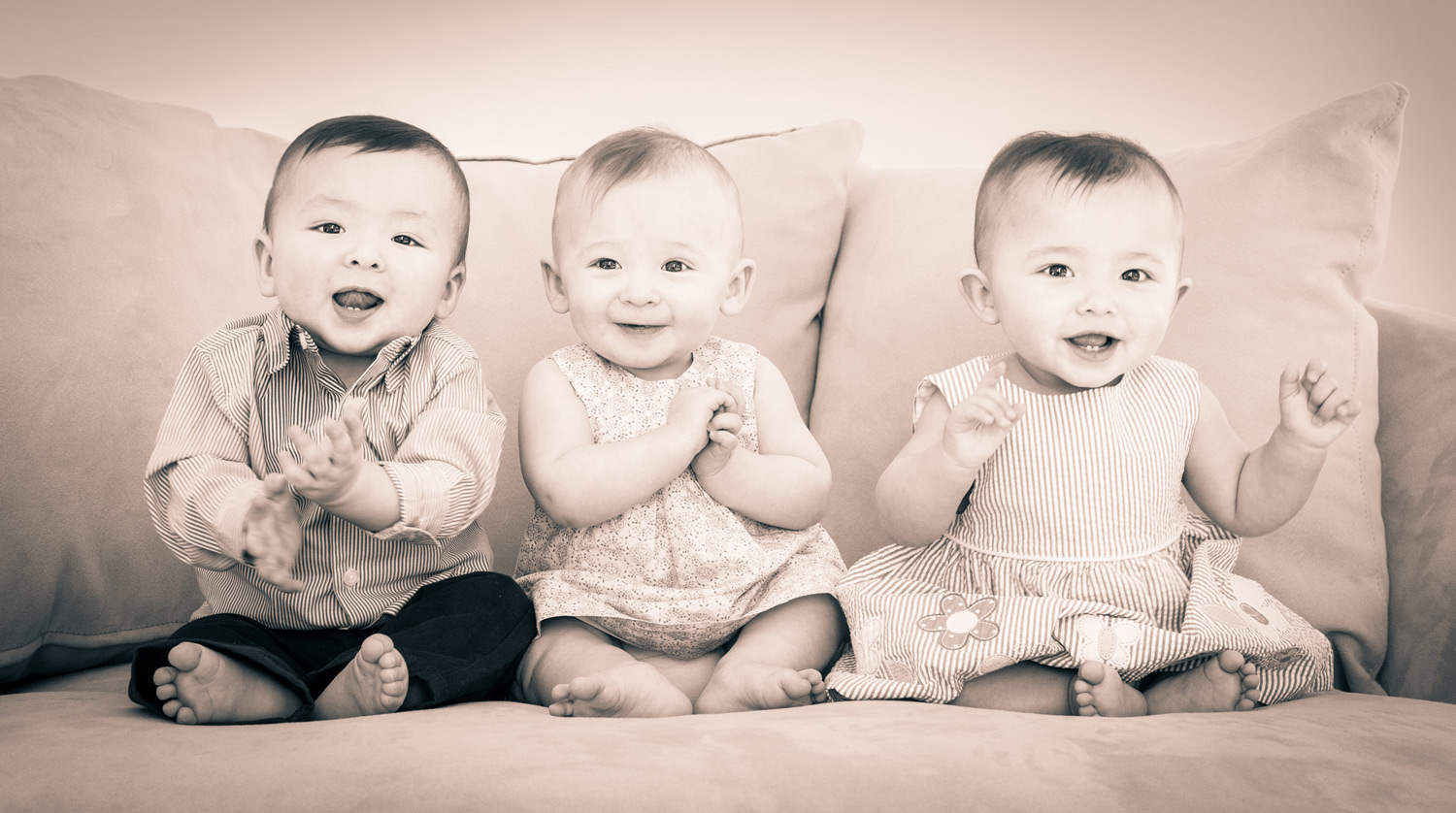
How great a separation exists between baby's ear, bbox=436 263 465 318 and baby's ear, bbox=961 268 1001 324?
584 mm

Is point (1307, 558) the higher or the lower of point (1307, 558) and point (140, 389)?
the lower

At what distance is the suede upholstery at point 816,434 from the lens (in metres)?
0.64

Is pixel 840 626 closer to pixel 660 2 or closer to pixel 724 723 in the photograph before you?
pixel 724 723

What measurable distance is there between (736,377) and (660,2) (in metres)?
1.33

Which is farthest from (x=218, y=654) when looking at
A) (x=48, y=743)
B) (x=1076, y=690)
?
(x=1076, y=690)

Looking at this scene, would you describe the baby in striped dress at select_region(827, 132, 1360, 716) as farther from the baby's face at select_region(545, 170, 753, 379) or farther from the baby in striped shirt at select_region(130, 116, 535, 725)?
the baby in striped shirt at select_region(130, 116, 535, 725)

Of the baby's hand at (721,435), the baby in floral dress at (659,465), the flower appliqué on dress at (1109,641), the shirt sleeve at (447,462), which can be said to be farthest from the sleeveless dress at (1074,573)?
the shirt sleeve at (447,462)

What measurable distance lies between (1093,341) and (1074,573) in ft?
0.84

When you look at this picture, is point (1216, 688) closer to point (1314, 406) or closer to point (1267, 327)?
point (1314, 406)

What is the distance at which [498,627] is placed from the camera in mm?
1016

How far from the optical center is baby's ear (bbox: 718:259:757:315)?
1220 millimetres

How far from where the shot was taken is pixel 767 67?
7.23ft

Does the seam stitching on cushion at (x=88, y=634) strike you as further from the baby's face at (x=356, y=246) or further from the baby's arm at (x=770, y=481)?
the baby's arm at (x=770, y=481)

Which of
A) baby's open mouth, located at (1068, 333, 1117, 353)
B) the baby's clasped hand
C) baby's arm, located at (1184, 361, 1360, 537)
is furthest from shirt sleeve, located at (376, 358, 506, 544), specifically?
baby's arm, located at (1184, 361, 1360, 537)
